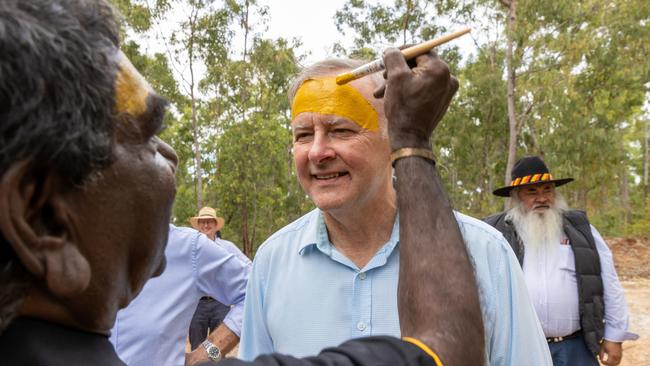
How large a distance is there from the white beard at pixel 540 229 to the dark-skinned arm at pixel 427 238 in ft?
13.9

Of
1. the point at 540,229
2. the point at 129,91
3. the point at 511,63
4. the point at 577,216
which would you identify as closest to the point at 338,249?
the point at 129,91

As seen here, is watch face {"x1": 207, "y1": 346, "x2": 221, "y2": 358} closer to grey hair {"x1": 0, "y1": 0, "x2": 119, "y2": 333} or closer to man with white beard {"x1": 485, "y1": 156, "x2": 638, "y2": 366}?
man with white beard {"x1": 485, "y1": 156, "x2": 638, "y2": 366}

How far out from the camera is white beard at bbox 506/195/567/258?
5.24 metres

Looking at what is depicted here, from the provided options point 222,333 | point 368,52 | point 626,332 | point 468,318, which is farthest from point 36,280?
point 368,52

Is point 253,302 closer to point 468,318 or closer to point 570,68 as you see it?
point 468,318

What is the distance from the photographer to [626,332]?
5.04m

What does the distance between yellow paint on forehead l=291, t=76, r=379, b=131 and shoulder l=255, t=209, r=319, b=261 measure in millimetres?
420

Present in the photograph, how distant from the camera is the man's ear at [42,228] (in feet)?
2.94

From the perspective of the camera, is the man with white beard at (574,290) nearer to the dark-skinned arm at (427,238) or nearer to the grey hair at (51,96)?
the dark-skinned arm at (427,238)

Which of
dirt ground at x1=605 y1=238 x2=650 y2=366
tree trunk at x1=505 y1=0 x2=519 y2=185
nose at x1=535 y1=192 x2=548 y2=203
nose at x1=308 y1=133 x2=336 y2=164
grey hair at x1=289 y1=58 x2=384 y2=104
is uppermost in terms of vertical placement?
tree trunk at x1=505 y1=0 x2=519 y2=185

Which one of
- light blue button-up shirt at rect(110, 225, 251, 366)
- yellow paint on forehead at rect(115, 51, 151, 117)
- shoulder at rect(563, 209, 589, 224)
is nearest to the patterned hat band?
shoulder at rect(563, 209, 589, 224)

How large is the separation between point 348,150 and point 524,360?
3.23 ft

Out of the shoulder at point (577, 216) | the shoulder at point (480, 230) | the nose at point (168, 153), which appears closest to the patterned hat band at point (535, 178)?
the shoulder at point (577, 216)

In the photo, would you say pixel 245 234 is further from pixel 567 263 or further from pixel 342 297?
pixel 342 297
